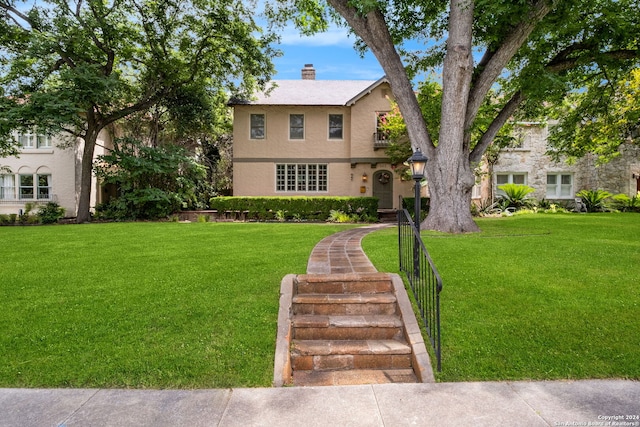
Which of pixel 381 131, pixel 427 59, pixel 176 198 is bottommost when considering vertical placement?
pixel 176 198

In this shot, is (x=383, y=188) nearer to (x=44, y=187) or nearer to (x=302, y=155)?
(x=302, y=155)

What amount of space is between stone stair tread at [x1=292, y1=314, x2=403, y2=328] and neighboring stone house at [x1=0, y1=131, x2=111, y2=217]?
64.2 ft

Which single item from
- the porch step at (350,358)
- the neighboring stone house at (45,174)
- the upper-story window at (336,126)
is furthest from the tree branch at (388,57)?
the neighboring stone house at (45,174)

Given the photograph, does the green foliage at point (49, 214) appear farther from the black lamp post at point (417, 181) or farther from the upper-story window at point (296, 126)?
the black lamp post at point (417, 181)

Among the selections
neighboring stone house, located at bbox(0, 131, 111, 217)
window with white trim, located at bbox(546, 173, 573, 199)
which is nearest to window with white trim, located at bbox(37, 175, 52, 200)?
neighboring stone house, located at bbox(0, 131, 111, 217)

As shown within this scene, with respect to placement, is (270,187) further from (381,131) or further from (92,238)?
(92,238)

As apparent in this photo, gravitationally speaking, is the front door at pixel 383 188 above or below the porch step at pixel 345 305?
above

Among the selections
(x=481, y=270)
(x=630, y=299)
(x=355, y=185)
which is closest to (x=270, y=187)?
(x=355, y=185)

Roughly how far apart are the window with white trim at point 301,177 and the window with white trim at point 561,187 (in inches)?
532

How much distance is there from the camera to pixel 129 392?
3346 mm

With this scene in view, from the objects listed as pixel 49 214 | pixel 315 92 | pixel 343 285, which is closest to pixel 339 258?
pixel 343 285

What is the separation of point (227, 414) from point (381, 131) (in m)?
17.7

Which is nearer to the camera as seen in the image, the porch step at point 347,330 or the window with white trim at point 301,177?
the porch step at point 347,330

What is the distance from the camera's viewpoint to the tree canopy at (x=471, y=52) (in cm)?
955
